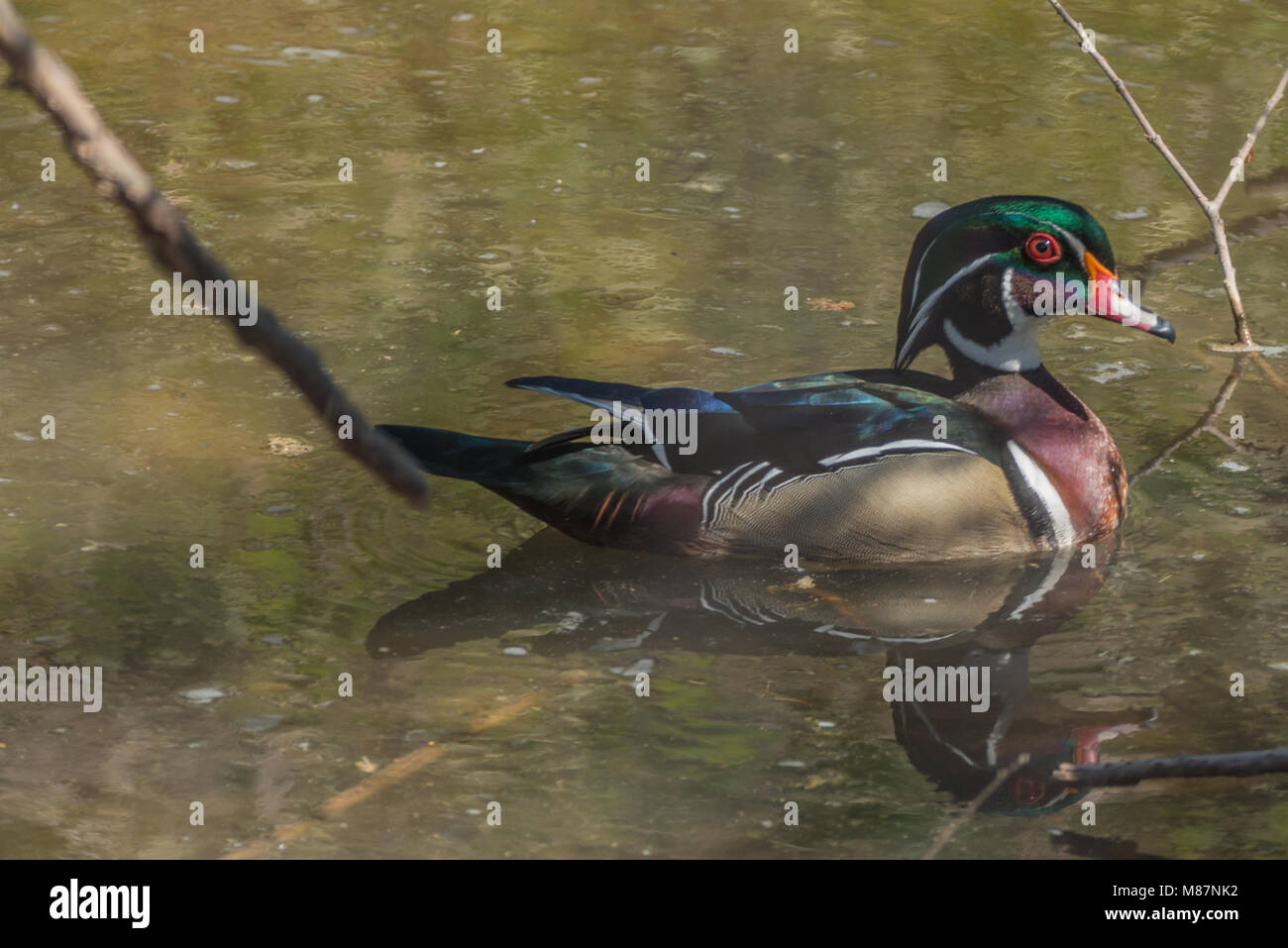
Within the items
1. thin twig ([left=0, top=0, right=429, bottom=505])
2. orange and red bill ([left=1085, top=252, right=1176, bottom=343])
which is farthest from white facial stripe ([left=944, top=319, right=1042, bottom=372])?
thin twig ([left=0, top=0, right=429, bottom=505])

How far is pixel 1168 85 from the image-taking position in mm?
12320

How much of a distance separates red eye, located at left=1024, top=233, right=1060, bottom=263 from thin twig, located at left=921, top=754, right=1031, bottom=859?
2036 millimetres

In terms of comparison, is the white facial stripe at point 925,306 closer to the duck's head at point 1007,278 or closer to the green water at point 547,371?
the duck's head at point 1007,278

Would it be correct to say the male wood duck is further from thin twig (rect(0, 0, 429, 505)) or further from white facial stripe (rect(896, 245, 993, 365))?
thin twig (rect(0, 0, 429, 505))

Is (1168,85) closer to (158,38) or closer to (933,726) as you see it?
(158,38)

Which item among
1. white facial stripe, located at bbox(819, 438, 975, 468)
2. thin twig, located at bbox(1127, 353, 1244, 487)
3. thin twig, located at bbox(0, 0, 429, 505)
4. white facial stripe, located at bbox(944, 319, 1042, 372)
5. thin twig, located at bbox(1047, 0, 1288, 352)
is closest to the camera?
thin twig, located at bbox(0, 0, 429, 505)

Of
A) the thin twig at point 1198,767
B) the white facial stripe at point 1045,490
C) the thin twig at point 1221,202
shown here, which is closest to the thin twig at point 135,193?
the thin twig at point 1198,767

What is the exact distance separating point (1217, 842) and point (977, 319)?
7.73 feet

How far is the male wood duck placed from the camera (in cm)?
649

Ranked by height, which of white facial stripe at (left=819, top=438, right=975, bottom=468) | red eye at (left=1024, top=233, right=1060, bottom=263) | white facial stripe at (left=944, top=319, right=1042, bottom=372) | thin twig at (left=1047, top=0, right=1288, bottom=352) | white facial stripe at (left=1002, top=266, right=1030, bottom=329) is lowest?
white facial stripe at (left=819, top=438, right=975, bottom=468)

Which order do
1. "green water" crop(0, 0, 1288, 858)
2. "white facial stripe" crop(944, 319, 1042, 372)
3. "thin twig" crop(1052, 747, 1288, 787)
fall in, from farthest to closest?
"white facial stripe" crop(944, 319, 1042, 372)
"green water" crop(0, 0, 1288, 858)
"thin twig" crop(1052, 747, 1288, 787)

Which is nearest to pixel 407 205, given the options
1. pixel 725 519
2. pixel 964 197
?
pixel 964 197
